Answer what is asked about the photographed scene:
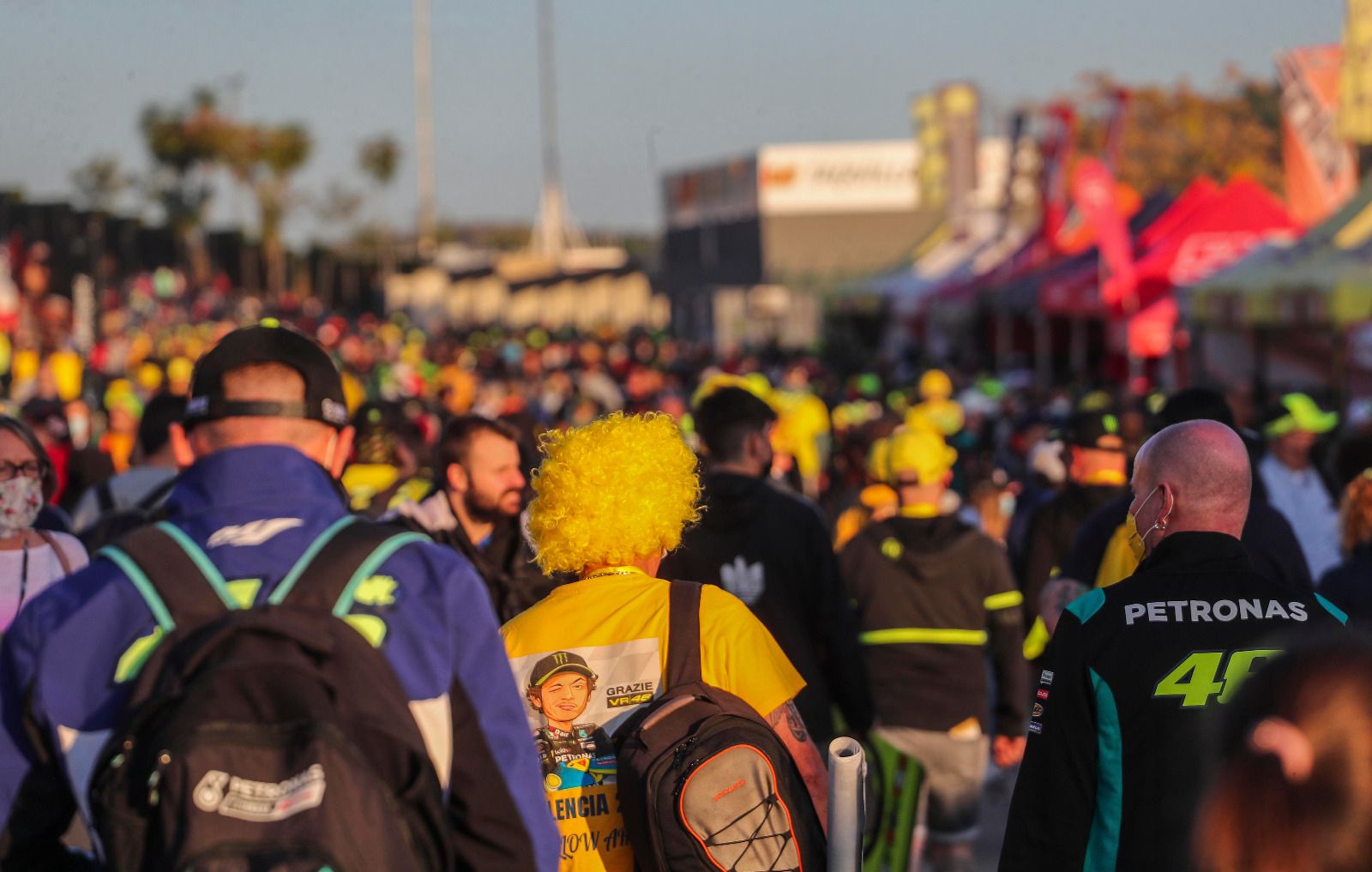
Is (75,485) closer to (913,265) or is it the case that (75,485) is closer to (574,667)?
(574,667)

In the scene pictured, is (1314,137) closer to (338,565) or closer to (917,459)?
(917,459)

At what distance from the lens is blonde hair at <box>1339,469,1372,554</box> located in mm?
5395

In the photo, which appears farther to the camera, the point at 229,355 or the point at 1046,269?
the point at 1046,269

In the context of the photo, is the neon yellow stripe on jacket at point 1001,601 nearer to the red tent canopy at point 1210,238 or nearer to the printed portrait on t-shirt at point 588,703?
the printed portrait on t-shirt at point 588,703

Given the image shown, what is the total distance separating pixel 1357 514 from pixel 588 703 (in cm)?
308

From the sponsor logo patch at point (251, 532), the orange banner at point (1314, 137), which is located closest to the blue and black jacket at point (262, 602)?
the sponsor logo patch at point (251, 532)

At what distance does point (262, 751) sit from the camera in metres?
2.28

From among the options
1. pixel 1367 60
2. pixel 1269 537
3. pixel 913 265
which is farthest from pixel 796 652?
pixel 913 265

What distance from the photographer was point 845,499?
9.73 meters

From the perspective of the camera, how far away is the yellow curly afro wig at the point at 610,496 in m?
3.66

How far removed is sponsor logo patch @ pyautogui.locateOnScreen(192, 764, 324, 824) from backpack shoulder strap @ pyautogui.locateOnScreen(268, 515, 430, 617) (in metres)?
0.27

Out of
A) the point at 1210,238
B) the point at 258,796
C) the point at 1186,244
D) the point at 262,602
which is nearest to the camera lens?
the point at 258,796

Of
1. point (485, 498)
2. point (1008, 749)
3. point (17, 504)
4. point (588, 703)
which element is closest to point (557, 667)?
point (588, 703)

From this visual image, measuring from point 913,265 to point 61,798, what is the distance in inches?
1421
